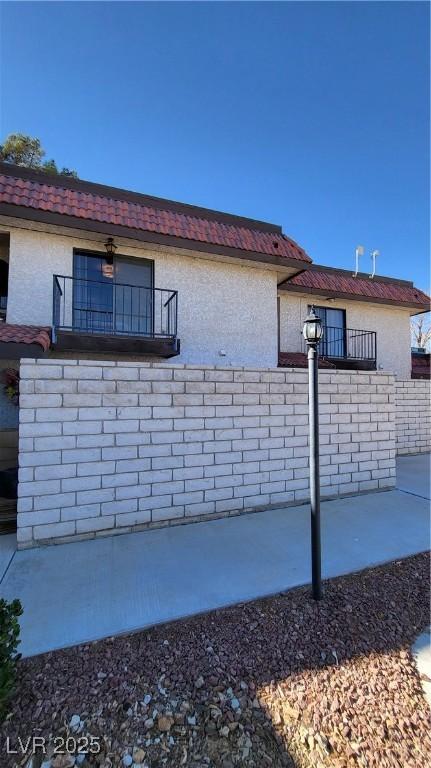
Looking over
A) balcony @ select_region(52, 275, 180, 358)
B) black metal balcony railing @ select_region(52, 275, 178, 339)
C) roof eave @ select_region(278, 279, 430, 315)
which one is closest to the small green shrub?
balcony @ select_region(52, 275, 180, 358)

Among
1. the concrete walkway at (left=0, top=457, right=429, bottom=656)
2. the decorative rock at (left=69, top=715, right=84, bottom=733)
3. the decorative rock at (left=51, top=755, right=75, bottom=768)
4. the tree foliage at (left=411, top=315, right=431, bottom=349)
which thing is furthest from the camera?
the tree foliage at (left=411, top=315, right=431, bottom=349)

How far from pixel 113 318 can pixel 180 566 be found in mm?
5625

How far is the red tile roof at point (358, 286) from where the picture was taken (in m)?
11.0

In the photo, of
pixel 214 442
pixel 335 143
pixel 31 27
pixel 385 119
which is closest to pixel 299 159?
pixel 335 143

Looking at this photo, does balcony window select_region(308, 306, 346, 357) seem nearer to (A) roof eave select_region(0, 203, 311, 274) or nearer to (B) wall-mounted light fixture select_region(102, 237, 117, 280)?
(A) roof eave select_region(0, 203, 311, 274)

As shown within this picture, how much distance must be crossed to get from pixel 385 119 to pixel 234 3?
4.40m

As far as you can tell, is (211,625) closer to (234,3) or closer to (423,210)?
(234,3)

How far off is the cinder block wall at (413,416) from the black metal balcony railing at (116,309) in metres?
6.25

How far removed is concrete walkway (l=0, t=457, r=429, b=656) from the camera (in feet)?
8.39

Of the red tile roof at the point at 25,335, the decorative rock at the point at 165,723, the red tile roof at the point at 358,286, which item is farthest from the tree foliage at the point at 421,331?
the decorative rock at the point at 165,723

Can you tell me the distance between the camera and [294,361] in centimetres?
975

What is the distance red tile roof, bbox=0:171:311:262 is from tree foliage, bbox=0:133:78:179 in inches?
306

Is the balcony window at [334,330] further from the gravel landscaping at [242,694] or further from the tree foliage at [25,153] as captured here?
the tree foliage at [25,153]

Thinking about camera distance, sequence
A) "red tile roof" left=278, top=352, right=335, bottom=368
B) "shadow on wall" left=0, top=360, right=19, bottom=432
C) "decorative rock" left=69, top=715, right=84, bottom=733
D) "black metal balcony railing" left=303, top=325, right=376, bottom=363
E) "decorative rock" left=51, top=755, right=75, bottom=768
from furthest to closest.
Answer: "black metal balcony railing" left=303, top=325, right=376, bottom=363 < "red tile roof" left=278, top=352, right=335, bottom=368 < "shadow on wall" left=0, top=360, right=19, bottom=432 < "decorative rock" left=69, top=715, right=84, bottom=733 < "decorative rock" left=51, top=755, right=75, bottom=768
